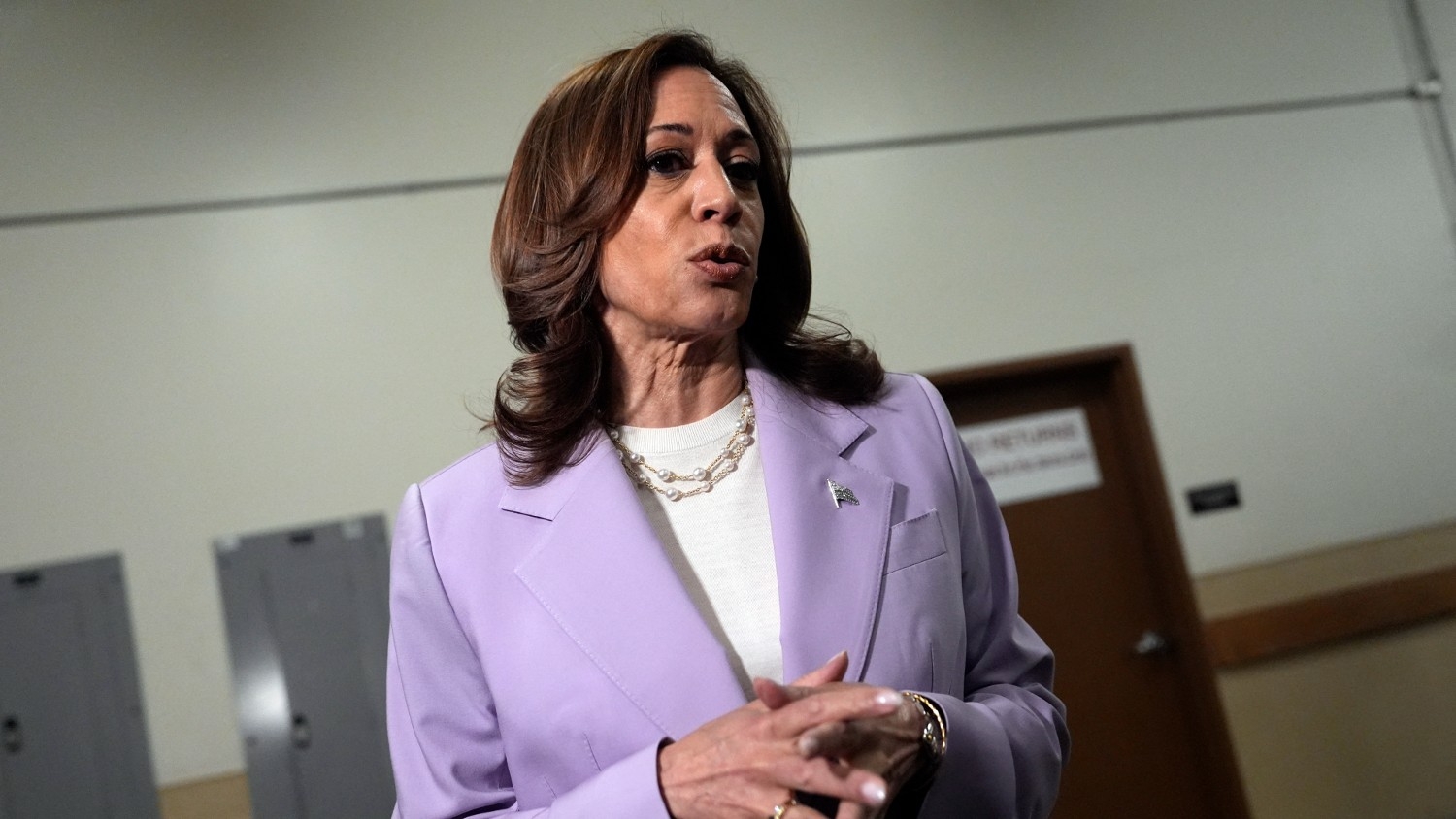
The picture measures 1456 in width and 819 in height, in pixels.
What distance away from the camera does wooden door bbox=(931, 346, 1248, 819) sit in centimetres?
442

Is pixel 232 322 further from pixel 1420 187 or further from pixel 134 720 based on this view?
pixel 1420 187

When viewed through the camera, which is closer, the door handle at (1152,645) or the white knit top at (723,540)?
the white knit top at (723,540)

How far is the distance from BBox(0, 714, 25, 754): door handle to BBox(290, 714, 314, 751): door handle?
0.81 metres

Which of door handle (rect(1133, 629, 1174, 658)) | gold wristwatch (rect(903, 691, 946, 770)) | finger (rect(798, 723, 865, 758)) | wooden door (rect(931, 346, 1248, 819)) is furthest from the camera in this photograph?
door handle (rect(1133, 629, 1174, 658))

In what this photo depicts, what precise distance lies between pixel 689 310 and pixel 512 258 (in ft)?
0.87

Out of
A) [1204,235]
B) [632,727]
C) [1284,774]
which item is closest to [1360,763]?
[1284,774]

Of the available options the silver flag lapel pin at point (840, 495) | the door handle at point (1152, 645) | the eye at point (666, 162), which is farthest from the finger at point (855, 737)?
the door handle at point (1152, 645)

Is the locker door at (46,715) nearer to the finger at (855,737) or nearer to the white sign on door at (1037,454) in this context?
the white sign on door at (1037,454)

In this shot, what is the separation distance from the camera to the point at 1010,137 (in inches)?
183

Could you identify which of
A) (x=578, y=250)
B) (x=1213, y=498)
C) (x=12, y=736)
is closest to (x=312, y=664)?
(x=12, y=736)

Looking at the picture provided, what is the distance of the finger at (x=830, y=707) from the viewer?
3.04 feet

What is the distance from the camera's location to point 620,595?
1158 millimetres

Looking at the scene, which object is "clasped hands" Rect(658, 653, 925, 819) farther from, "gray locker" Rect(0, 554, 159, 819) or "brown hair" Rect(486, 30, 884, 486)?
"gray locker" Rect(0, 554, 159, 819)

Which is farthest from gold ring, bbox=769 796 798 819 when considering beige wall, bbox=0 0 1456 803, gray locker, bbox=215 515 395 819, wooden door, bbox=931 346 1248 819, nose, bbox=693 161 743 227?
wooden door, bbox=931 346 1248 819
